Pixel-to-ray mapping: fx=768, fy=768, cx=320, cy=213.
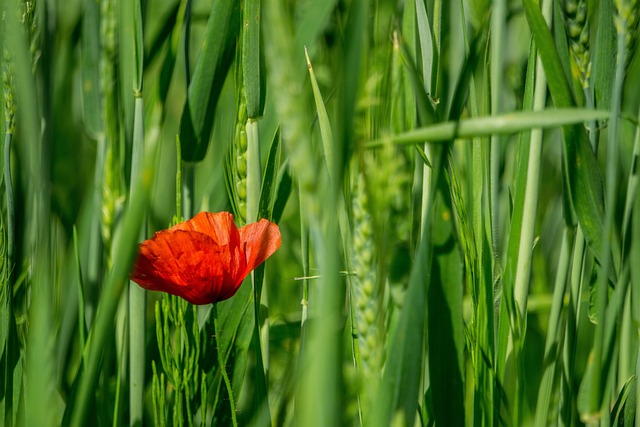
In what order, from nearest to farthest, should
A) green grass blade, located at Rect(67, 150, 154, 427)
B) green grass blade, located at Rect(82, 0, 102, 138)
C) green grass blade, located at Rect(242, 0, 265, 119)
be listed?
green grass blade, located at Rect(67, 150, 154, 427), green grass blade, located at Rect(242, 0, 265, 119), green grass blade, located at Rect(82, 0, 102, 138)

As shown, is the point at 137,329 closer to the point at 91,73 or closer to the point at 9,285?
the point at 9,285

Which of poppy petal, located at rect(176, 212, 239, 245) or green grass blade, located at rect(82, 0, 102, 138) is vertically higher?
green grass blade, located at rect(82, 0, 102, 138)

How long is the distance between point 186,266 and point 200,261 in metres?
0.01

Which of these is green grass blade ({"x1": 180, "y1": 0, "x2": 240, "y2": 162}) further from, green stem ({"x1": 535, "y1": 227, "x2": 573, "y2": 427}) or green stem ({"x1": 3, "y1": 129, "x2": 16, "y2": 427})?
green stem ({"x1": 535, "y1": 227, "x2": 573, "y2": 427})

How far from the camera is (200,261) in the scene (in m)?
0.54

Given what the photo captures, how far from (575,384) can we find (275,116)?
1.16 feet

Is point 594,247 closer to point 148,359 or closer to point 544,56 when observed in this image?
point 544,56

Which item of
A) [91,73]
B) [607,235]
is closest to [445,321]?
[607,235]

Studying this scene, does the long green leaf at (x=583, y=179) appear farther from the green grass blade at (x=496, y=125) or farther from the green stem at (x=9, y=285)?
the green stem at (x=9, y=285)

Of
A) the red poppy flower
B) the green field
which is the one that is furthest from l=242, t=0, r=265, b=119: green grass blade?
the red poppy flower

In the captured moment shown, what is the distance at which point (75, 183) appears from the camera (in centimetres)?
113

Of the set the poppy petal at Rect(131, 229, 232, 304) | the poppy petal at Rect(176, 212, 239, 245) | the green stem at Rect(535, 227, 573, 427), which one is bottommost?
the green stem at Rect(535, 227, 573, 427)

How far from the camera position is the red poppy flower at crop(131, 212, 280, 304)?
53cm

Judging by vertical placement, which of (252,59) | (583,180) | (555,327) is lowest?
(555,327)
